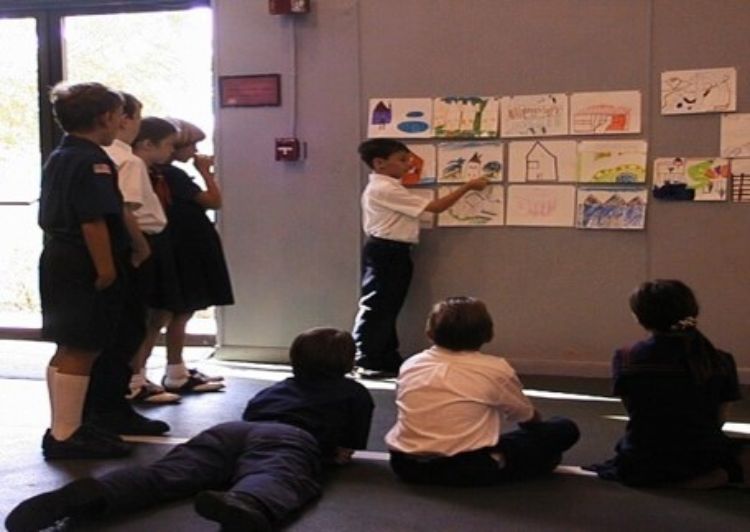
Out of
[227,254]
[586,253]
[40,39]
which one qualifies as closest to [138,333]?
[227,254]

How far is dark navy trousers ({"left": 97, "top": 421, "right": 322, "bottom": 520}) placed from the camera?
2512 millimetres

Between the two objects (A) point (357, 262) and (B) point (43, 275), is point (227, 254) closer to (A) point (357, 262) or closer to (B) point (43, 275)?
(A) point (357, 262)

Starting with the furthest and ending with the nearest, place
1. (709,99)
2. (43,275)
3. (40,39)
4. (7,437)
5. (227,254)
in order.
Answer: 1. (40,39)
2. (227,254)
3. (709,99)
4. (7,437)
5. (43,275)

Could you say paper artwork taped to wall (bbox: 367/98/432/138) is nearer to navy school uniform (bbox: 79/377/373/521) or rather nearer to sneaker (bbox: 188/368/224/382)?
sneaker (bbox: 188/368/224/382)

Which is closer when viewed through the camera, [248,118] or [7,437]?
[7,437]

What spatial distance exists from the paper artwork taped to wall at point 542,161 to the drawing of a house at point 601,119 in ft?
0.30

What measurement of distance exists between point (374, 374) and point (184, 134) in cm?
137

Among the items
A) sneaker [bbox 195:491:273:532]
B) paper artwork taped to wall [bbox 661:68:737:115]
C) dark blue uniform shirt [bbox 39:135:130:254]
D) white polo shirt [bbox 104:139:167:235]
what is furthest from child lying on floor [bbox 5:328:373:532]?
paper artwork taped to wall [bbox 661:68:737:115]

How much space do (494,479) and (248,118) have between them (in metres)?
2.61

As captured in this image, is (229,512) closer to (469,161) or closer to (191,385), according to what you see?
(191,385)

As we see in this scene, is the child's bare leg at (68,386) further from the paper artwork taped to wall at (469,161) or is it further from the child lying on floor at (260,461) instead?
the paper artwork taped to wall at (469,161)

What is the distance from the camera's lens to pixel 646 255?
4.37m

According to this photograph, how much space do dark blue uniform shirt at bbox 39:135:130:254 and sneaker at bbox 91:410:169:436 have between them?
27.2 inches

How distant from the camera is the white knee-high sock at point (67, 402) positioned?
3.13 metres
